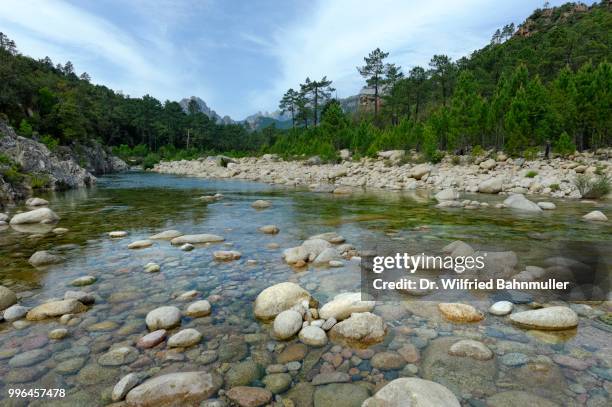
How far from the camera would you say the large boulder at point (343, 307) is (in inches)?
154

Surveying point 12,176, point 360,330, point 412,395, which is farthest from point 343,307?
point 12,176

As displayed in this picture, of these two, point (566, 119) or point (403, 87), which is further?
point (403, 87)

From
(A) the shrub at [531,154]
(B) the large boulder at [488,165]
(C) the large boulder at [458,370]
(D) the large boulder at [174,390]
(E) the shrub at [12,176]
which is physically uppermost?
(A) the shrub at [531,154]

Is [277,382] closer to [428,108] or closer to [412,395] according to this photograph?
[412,395]

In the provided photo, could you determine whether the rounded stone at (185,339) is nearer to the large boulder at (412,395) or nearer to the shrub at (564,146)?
the large boulder at (412,395)

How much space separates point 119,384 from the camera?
2.67 m

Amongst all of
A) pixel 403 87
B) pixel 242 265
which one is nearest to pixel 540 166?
pixel 242 265

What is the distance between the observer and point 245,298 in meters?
4.53

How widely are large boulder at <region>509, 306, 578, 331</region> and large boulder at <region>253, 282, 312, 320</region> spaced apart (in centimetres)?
241

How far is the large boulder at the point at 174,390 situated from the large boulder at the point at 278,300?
1239mm

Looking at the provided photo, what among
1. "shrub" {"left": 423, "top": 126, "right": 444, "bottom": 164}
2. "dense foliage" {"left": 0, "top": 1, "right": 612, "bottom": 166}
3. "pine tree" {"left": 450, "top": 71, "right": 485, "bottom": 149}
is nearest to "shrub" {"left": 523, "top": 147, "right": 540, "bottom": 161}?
"dense foliage" {"left": 0, "top": 1, "right": 612, "bottom": 166}

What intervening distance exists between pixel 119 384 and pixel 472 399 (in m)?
2.74

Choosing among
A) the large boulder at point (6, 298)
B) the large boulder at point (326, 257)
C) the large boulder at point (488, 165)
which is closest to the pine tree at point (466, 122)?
the large boulder at point (488, 165)

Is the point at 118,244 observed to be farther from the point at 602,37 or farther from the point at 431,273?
the point at 602,37
